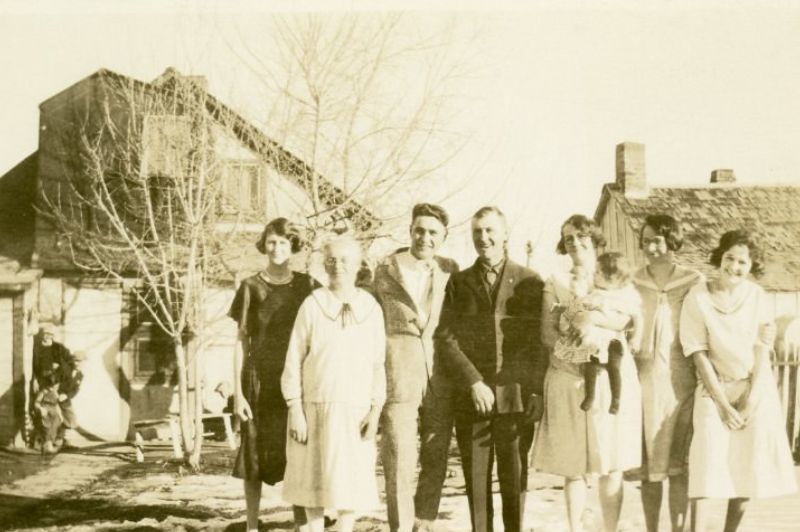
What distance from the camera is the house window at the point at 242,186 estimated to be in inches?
246

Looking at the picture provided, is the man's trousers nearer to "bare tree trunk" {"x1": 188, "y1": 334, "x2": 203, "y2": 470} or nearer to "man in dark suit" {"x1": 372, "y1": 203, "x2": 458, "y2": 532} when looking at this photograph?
"man in dark suit" {"x1": 372, "y1": 203, "x2": 458, "y2": 532}

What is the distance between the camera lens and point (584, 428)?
364 cm

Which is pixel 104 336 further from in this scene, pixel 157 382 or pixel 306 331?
pixel 306 331

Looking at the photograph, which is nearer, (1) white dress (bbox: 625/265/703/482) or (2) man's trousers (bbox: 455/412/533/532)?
A: (2) man's trousers (bbox: 455/412/533/532)

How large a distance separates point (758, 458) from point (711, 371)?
0.45 m

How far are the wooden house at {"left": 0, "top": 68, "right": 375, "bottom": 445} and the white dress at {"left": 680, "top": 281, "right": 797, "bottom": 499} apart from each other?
391cm

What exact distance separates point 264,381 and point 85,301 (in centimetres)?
569

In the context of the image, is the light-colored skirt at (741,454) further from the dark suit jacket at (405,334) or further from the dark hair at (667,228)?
the dark suit jacket at (405,334)

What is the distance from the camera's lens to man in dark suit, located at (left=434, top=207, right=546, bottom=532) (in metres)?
3.67

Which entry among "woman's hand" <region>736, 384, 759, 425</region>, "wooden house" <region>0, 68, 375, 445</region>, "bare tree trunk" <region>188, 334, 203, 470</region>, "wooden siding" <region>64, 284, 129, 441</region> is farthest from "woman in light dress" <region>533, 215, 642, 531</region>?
"wooden siding" <region>64, 284, 129, 441</region>

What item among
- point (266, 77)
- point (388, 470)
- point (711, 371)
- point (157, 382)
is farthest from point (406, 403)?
point (157, 382)

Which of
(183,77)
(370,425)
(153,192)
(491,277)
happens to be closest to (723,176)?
(491,277)

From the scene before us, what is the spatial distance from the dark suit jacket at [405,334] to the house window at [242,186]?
2.65 m

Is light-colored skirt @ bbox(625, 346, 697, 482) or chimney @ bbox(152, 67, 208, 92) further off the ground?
chimney @ bbox(152, 67, 208, 92)
